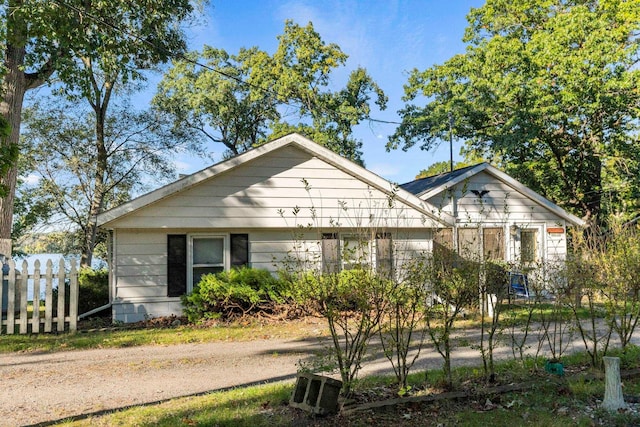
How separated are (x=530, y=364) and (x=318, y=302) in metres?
3.27

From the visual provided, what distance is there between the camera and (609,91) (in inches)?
719

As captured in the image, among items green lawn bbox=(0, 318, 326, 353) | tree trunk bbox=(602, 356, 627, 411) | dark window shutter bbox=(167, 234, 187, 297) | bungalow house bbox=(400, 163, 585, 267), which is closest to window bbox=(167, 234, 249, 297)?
dark window shutter bbox=(167, 234, 187, 297)

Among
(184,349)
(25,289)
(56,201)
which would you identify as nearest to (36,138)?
(56,201)

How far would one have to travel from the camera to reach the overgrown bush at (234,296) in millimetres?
10307

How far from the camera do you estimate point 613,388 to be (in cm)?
465

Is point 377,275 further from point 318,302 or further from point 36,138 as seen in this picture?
point 36,138

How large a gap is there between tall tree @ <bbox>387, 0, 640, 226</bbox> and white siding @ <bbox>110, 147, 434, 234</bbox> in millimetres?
10283

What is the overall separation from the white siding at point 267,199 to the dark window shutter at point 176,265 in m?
0.59

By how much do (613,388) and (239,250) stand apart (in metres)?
8.62

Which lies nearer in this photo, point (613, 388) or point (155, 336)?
point (613, 388)

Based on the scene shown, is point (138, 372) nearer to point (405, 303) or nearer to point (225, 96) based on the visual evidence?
point (405, 303)

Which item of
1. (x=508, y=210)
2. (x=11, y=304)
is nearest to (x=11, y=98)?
(x=11, y=304)

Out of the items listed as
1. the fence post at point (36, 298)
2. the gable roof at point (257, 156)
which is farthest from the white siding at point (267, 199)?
the fence post at point (36, 298)

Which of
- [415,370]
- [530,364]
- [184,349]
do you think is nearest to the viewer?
[530,364]
